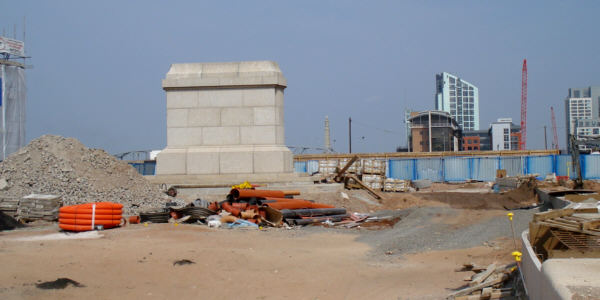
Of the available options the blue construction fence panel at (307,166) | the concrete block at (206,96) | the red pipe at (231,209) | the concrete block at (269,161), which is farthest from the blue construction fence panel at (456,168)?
the red pipe at (231,209)

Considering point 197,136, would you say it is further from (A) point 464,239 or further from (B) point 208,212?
(A) point 464,239

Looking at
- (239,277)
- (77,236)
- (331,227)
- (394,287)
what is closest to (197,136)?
(331,227)

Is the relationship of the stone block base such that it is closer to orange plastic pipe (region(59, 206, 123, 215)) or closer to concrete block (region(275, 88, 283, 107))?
concrete block (region(275, 88, 283, 107))

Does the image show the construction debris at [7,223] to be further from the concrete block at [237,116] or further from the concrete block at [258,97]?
the concrete block at [258,97]

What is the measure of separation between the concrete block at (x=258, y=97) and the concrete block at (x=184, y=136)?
223cm

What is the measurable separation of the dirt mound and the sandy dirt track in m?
4.21

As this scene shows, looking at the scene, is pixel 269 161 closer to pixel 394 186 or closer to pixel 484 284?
pixel 394 186

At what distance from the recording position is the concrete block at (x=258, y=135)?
2214 cm

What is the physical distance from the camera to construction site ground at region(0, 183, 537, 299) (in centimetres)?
846

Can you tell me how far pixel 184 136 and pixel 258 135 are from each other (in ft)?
9.84

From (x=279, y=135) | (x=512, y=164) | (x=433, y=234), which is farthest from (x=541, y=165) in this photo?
(x=433, y=234)

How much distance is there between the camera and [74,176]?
60.4 feet

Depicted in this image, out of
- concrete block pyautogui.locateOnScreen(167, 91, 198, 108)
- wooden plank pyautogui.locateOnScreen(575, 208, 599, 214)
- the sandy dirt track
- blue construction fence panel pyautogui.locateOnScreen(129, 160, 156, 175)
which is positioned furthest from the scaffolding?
wooden plank pyautogui.locateOnScreen(575, 208, 599, 214)

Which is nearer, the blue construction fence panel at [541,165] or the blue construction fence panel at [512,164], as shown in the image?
the blue construction fence panel at [541,165]
